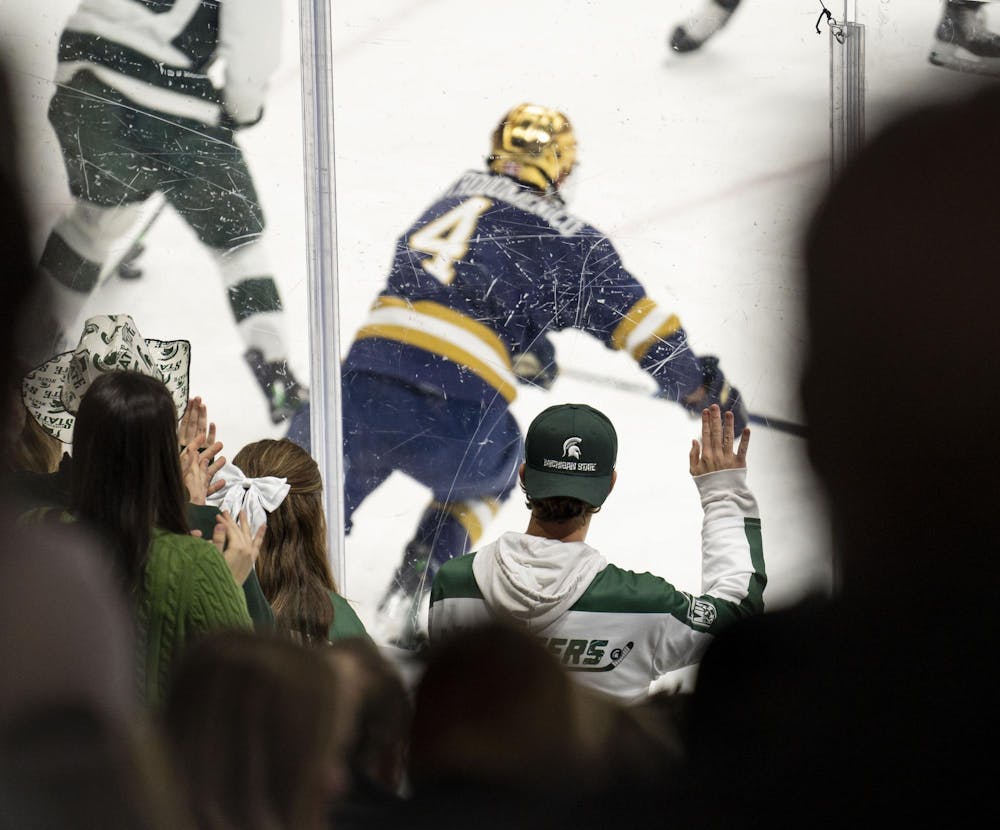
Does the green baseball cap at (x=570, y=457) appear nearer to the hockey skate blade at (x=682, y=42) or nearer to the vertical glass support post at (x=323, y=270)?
the vertical glass support post at (x=323, y=270)

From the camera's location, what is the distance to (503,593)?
4.54 feet

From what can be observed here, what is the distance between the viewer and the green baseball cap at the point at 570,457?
168cm

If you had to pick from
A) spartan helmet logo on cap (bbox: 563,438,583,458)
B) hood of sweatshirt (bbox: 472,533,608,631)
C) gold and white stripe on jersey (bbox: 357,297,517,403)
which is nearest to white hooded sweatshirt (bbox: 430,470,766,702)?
hood of sweatshirt (bbox: 472,533,608,631)

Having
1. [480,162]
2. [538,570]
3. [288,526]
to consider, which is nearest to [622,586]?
[538,570]

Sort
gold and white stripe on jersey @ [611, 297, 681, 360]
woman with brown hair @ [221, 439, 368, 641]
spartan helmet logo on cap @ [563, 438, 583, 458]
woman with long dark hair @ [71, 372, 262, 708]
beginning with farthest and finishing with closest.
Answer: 1. gold and white stripe on jersey @ [611, 297, 681, 360]
2. woman with brown hair @ [221, 439, 368, 641]
3. spartan helmet logo on cap @ [563, 438, 583, 458]
4. woman with long dark hair @ [71, 372, 262, 708]

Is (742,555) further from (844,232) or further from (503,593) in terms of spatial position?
(844,232)

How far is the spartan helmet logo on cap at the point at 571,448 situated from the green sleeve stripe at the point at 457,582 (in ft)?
0.65

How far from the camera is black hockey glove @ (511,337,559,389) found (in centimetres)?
269

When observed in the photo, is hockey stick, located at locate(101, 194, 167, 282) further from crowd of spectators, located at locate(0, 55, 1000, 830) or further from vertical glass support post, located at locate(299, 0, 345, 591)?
crowd of spectators, located at locate(0, 55, 1000, 830)

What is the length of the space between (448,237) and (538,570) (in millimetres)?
1285

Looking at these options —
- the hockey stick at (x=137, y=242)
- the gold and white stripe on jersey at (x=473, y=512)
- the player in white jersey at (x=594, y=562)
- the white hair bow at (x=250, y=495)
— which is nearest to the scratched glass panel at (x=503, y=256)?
the gold and white stripe on jersey at (x=473, y=512)

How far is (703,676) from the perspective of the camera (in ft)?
0.82

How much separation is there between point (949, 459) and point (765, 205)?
8 centimetres

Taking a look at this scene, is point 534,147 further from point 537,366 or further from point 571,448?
point 571,448
